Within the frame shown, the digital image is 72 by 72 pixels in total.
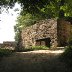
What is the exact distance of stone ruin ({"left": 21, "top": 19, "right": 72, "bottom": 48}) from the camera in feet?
76.1

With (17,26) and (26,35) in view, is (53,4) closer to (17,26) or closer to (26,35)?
(26,35)

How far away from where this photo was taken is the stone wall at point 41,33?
23484 millimetres

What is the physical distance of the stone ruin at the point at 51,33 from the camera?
2321cm

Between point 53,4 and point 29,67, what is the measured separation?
1001cm

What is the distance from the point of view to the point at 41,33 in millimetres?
25141

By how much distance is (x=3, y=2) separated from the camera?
18078 mm

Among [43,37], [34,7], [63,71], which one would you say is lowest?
[63,71]

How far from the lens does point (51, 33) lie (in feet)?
78.0

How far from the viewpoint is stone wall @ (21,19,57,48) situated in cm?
2348

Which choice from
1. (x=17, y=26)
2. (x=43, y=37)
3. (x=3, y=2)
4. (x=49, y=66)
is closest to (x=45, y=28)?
(x=43, y=37)

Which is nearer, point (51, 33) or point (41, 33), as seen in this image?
point (51, 33)

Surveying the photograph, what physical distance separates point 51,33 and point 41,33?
181 centimetres

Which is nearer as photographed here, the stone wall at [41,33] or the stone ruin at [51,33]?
the stone ruin at [51,33]

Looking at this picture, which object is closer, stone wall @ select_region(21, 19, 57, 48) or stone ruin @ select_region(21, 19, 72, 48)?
stone ruin @ select_region(21, 19, 72, 48)
